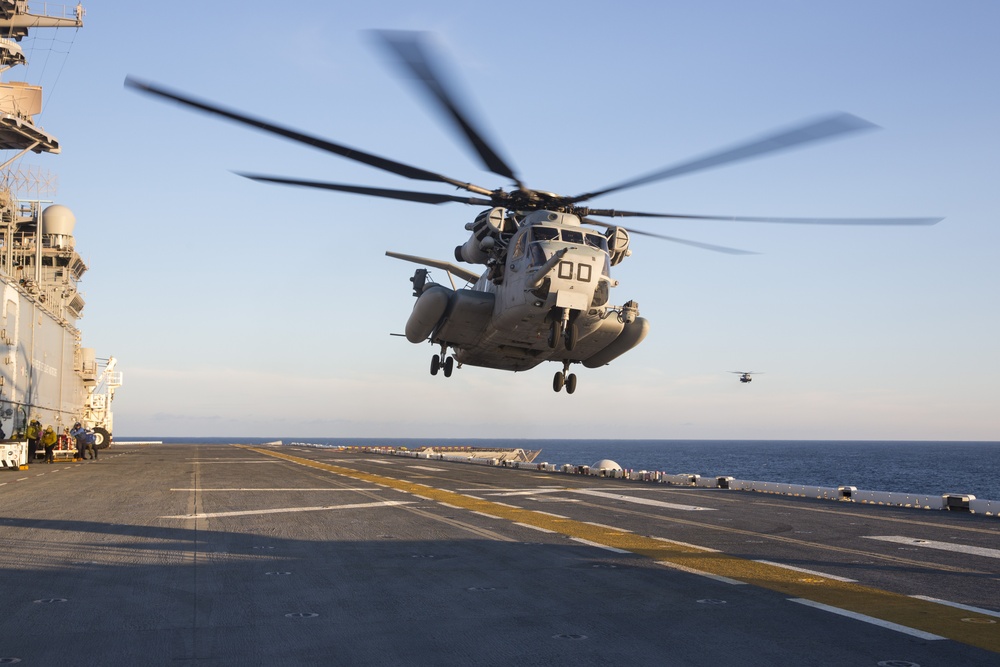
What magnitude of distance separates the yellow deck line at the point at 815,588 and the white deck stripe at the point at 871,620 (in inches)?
3.9

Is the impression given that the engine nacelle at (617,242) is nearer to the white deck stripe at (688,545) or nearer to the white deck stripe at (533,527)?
the white deck stripe at (533,527)

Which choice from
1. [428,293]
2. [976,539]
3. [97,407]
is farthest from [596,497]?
[97,407]

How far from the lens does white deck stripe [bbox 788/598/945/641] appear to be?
291 inches

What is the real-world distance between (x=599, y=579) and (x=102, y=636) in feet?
18.0

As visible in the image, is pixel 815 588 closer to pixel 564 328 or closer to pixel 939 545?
pixel 939 545

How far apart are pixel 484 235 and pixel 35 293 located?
45.4 meters

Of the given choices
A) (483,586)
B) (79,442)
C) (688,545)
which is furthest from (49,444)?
(483,586)

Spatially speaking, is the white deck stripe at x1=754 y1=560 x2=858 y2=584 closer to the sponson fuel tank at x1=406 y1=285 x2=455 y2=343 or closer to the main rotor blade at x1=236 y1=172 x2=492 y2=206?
the main rotor blade at x1=236 y1=172 x2=492 y2=206

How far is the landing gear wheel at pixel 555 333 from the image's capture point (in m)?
24.2

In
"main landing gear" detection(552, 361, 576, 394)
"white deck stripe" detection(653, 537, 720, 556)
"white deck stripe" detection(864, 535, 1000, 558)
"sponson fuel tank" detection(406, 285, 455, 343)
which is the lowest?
"white deck stripe" detection(864, 535, 1000, 558)

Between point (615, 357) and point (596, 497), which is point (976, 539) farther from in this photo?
point (615, 357)

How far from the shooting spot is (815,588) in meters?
9.65

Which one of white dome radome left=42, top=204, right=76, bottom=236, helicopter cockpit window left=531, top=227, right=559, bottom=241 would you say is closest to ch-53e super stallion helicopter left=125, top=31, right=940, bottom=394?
helicopter cockpit window left=531, top=227, right=559, bottom=241

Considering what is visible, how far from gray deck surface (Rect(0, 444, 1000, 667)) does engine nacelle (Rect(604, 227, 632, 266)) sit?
873 cm
